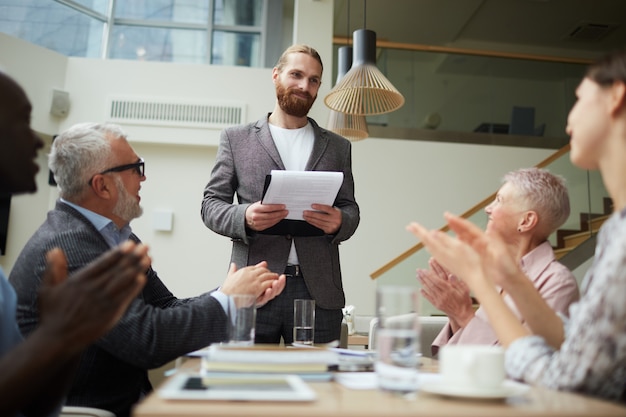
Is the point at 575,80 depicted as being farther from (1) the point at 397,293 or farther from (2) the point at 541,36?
(1) the point at 397,293

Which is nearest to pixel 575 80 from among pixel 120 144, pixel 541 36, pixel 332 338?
pixel 541 36

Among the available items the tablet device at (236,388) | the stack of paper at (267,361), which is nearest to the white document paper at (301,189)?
the stack of paper at (267,361)

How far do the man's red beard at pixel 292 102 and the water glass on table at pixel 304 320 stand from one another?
0.91m

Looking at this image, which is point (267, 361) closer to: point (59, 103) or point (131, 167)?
point (131, 167)

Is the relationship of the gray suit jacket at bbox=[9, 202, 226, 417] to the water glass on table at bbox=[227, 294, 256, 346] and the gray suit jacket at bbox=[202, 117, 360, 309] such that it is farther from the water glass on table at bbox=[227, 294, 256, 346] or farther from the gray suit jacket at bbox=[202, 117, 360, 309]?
the gray suit jacket at bbox=[202, 117, 360, 309]

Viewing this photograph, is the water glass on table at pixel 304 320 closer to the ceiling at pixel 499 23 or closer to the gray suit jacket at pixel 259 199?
the gray suit jacket at pixel 259 199

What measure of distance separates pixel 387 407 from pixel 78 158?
1.19 m

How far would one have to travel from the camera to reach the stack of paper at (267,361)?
0.89 metres

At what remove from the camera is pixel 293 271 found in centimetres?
204

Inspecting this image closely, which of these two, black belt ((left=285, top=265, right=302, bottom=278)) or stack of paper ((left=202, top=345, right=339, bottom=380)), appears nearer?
stack of paper ((left=202, top=345, right=339, bottom=380))

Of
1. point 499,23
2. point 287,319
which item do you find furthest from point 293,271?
point 499,23

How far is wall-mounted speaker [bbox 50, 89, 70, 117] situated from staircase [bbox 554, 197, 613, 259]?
5.28 metres

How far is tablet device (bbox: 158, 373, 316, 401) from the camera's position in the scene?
72cm

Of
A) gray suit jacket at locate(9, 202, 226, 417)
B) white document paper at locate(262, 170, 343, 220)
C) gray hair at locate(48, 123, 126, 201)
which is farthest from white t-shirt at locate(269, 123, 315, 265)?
gray suit jacket at locate(9, 202, 226, 417)
